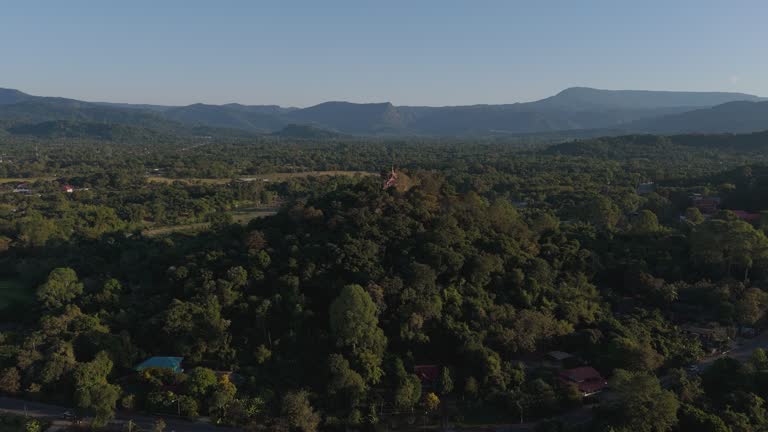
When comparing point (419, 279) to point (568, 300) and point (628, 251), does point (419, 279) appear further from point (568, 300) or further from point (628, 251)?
point (628, 251)

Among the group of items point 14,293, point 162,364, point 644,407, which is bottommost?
point 14,293

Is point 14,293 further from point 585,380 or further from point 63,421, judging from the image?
point 585,380

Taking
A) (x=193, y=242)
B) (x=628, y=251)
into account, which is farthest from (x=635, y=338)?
(x=193, y=242)

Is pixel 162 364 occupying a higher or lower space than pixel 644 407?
lower

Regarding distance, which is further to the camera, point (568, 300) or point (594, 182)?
point (594, 182)

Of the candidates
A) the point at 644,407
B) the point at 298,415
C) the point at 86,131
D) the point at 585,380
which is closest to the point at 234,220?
the point at 298,415
